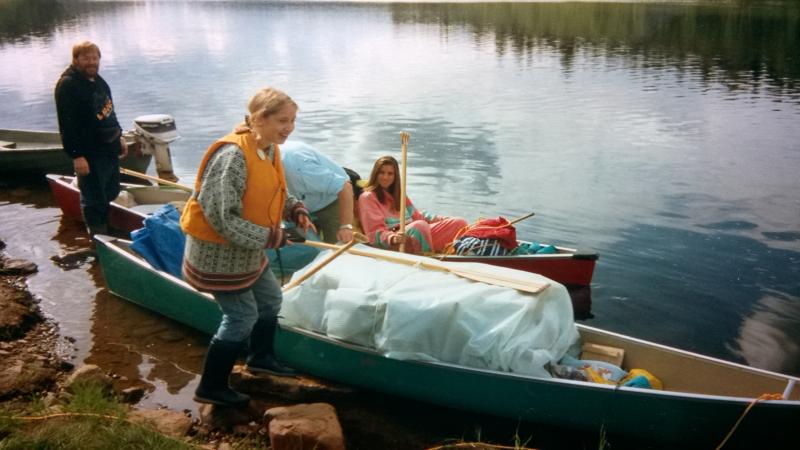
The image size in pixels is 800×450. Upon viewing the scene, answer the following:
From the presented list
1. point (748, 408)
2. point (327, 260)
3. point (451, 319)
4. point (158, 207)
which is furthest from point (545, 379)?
point (158, 207)

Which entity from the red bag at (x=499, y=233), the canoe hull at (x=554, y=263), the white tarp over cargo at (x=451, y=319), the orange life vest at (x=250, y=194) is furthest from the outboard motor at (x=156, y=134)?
the orange life vest at (x=250, y=194)

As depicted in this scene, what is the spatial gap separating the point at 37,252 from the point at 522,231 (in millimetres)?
6309

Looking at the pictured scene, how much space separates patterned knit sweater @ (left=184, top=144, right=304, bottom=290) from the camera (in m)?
3.86

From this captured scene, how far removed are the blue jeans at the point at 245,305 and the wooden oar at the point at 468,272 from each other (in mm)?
1105

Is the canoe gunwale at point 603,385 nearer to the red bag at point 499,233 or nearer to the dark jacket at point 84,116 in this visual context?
the red bag at point 499,233

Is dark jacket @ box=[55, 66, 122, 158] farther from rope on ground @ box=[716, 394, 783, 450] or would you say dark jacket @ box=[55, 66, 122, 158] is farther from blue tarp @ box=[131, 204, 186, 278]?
rope on ground @ box=[716, 394, 783, 450]

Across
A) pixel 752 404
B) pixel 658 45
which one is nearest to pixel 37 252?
pixel 752 404

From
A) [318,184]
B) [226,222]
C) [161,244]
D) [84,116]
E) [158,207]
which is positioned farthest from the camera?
[158,207]

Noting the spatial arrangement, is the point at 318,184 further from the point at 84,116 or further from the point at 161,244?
the point at 84,116

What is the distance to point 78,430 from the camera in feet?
13.4

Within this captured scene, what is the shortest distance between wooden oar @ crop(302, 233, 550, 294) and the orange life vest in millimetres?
1577

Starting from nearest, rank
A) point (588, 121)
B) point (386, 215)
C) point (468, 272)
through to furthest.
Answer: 1. point (468, 272)
2. point (386, 215)
3. point (588, 121)

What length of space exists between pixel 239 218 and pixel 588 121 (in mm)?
15031

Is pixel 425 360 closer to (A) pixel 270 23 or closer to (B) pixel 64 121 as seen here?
(B) pixel 64 121
